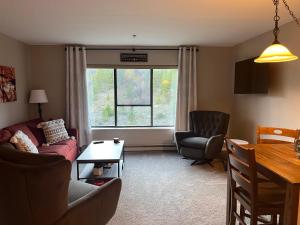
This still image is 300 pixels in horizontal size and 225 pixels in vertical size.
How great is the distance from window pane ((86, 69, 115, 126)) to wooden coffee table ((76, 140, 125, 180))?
126 centimetres

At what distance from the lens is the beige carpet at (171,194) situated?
258 cm

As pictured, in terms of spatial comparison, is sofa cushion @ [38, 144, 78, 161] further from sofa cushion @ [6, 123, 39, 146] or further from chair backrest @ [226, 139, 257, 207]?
chair backrest @ [226, 139, 257, 207]

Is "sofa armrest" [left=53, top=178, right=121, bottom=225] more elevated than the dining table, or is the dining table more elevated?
the dining table

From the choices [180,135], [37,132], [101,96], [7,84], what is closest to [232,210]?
[180,135]

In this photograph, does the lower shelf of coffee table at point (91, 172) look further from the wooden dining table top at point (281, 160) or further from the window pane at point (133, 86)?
the wooden dining table top at point (281, 160)

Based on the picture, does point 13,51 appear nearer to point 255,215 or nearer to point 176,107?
point 176,107

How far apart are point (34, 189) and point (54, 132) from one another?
3.08 m

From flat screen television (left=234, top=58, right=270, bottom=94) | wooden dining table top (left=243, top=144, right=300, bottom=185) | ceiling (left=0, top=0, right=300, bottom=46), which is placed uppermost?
ceiling (left=0, top=0, right=300, bottom=46)

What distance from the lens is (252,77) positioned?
13.4ft

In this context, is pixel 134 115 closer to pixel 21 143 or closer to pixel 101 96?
pixel 101 96

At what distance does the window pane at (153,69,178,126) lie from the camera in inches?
209

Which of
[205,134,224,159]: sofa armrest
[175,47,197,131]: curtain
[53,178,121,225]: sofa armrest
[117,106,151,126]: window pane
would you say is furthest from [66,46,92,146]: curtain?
[53,178,121,225]: sofa armrest

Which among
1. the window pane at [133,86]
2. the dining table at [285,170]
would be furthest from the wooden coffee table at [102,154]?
the dining table at [285,170]

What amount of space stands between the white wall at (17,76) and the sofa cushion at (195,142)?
3.09m
